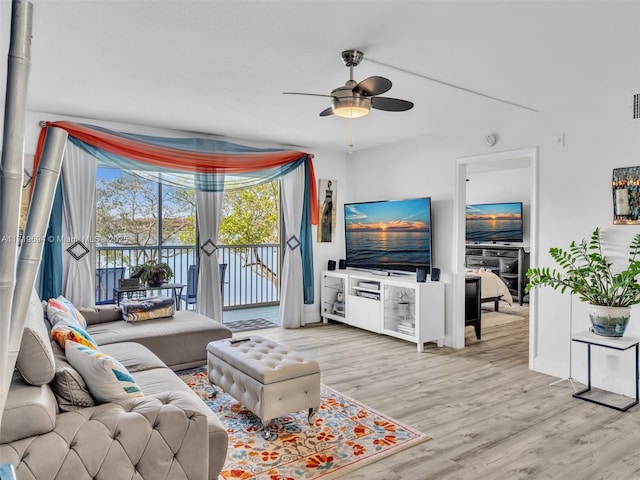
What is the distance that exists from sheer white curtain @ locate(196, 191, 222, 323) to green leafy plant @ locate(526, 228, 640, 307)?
3.38 meters

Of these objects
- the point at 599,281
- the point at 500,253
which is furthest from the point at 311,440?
the point at 500,253

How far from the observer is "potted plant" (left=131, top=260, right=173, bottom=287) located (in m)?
4.79

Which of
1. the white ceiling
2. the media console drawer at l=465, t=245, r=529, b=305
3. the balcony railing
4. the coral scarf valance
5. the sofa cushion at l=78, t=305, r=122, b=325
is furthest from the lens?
the media console drawer at l=465, t=245, r=529, b=305

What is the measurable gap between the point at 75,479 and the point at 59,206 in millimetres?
3397

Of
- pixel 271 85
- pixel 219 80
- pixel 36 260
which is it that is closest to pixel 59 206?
pixel 219 80

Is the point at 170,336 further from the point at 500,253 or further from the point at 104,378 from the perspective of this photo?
the point at 500,253

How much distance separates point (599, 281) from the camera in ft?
11.6

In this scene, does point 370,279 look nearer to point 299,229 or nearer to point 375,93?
point 299,229

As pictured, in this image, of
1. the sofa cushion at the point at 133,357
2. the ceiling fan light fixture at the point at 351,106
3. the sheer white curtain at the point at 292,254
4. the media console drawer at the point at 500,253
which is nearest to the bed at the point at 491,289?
the media console drawer at the point at 500,253

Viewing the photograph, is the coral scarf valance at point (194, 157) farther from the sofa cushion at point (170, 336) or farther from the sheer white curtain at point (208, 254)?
the sofa cushion at point (170, 336)

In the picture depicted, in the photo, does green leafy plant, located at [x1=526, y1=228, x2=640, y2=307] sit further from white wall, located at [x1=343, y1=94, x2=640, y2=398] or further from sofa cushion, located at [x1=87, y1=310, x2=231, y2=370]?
sofa cushion, located at [x1=87, y1=310, x2=231, y2=370]


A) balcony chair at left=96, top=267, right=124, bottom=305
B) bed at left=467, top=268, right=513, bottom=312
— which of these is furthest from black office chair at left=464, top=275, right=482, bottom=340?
balcony chair at left=96, top=267, right=124, bottom=305

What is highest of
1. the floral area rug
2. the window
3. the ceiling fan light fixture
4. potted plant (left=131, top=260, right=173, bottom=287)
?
the ceiling fan light fixture

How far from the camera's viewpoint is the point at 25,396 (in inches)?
66.4
